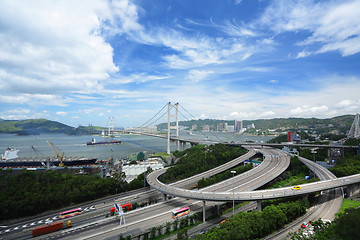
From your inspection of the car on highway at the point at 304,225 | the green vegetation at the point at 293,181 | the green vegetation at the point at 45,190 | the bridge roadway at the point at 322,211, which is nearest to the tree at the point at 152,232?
the bridge roadway at the point at 322,211

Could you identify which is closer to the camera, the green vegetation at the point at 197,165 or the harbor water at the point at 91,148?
the green vegetation at the point at 197,165

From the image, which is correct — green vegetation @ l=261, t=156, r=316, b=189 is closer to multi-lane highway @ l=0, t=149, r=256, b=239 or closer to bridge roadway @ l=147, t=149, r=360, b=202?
bridge roadway @ l=147, t=149, r=360, b=202

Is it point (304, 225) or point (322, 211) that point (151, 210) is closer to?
point (304, 225)

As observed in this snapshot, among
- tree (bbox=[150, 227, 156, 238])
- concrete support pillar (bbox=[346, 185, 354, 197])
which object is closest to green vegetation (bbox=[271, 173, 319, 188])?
concrete support pillar (bbox=[346, 185, 354, 197])

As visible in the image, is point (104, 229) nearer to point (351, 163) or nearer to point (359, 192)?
point (359, 192)

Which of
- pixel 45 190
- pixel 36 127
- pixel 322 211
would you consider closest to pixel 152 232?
pixel 45 190

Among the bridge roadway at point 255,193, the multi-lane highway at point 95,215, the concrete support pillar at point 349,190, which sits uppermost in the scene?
the bridge roadway at point 255,193

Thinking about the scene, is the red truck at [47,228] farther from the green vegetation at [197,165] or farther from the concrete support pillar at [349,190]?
the concrete support pillar at [349,190]
